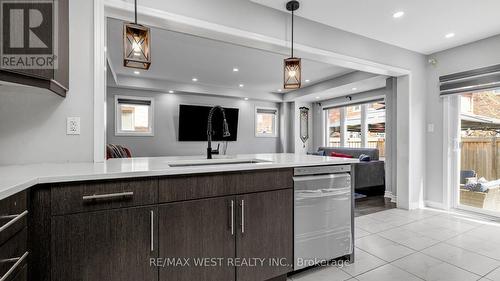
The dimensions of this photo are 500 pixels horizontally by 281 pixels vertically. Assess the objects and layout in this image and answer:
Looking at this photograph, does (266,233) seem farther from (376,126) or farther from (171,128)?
(376,126)

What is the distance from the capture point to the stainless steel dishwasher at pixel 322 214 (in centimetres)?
185

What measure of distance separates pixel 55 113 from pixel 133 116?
4596 mm

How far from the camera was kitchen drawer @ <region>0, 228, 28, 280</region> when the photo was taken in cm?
85

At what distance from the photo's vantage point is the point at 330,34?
3.03 metres

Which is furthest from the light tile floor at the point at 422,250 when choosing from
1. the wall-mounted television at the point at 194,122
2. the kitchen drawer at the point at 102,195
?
the wall-mounted television at the point at 194,122

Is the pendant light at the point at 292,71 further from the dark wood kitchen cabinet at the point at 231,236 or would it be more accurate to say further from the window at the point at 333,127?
the window at the point at 333,127

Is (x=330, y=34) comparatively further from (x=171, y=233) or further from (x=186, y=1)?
(x=171, y=233)

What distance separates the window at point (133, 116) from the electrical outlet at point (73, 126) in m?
4.40

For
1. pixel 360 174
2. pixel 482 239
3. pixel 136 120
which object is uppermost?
pixel 136 120

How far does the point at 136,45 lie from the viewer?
5.44 feet

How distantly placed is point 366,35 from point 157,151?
5.22 metres

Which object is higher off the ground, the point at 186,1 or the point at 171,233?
the point at 186,1

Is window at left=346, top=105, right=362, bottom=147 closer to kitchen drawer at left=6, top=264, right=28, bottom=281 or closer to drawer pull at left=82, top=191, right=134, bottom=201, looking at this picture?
drawer pull at left=82, top=191, right=134, bottom=201

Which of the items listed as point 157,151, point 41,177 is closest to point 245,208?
point 41,177
